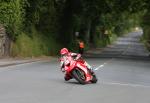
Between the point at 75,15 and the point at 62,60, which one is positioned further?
the point at 75,15

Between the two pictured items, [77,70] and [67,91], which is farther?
[77,70]

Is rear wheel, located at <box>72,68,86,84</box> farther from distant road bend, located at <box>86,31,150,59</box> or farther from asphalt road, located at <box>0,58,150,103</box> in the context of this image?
distant road bend, located at <box>86,31,150,59</box>

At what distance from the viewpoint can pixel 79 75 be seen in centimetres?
1953

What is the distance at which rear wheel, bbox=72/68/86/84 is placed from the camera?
63.8 feet

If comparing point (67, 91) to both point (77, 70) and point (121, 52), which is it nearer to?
point (77, 70)

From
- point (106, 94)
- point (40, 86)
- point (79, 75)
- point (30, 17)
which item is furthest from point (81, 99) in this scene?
point (30, 17)

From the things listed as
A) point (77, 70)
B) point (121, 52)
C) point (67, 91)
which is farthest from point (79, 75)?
point (121, 52)

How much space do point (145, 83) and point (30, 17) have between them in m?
23.5

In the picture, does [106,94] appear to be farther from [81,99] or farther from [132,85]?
[132,85]

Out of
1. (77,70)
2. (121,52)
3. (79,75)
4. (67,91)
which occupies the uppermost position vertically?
(77,70)

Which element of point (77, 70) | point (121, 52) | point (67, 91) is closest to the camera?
point (67, 91)

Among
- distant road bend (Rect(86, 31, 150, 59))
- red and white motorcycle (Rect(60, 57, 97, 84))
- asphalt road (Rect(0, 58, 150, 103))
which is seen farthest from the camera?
distant road bend (Rect(86, 31, 150, 59))

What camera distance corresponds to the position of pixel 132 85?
65.8 feet

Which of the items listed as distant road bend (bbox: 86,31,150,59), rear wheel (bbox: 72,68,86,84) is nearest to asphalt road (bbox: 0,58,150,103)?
rear wheel (bbox: 72,68,86,84)
